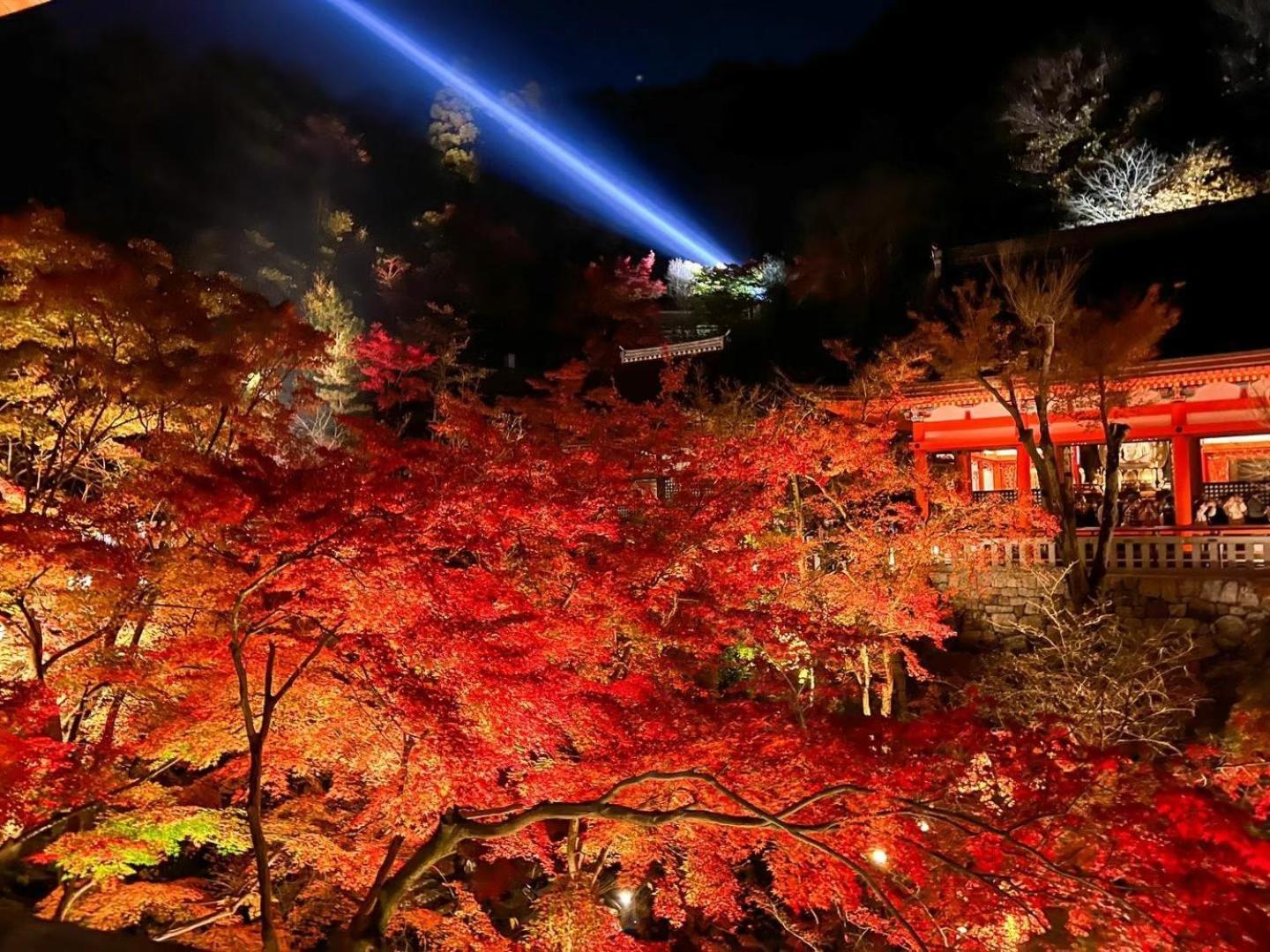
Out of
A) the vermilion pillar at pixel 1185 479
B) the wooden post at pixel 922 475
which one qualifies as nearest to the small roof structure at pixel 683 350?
the wooden post at pixel 922 475

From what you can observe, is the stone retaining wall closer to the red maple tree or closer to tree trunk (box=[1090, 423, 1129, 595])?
tree trunk (box=[1090, 423, 1129, 595])

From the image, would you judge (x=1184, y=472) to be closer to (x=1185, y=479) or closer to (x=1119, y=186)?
(x=1185, y=479)

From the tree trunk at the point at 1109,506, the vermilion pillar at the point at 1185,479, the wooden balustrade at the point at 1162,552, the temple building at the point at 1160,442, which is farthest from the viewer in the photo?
the vermilion pillar at the point at 1185,479

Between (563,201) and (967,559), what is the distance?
115ft

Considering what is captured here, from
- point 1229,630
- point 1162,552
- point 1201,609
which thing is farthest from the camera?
point 1162,552

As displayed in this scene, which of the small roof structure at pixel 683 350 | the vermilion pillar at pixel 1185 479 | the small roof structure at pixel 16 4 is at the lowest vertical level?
the vermilion pillar at pixel 1185 479

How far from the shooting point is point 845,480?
16.3 metres

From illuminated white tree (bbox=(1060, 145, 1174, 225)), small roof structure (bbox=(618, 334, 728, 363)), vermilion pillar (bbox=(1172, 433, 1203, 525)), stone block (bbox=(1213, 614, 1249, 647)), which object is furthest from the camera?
small roof structure (bbox=(618, 334, 728, 363))

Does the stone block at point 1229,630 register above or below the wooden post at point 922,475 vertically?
below

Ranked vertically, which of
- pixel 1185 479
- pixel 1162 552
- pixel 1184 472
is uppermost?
pixel 1184 472

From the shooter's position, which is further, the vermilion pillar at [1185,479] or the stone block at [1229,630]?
the vermilion pillar at [1185,479]

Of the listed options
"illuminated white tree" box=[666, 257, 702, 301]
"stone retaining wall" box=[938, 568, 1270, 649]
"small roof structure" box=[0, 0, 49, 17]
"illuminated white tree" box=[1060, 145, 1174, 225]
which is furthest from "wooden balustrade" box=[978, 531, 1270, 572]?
"illuminated white tree" box=[666, 257, 702, 301]

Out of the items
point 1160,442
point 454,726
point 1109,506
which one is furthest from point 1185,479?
point 454,726

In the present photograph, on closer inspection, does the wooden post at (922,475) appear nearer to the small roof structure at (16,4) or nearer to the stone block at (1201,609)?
the stone block at (1201,609)
